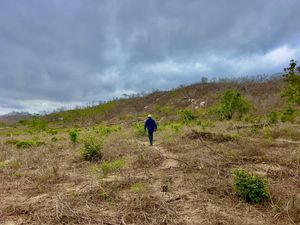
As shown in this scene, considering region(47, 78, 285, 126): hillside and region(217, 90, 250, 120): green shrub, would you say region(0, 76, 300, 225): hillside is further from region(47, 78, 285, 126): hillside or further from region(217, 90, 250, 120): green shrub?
region(47, 78, 285, 126): hillside

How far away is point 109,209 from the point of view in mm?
5043

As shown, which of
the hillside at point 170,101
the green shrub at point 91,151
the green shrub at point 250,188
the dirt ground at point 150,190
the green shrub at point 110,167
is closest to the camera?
the dirt ground at point 150,190

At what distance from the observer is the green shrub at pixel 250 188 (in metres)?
5.16

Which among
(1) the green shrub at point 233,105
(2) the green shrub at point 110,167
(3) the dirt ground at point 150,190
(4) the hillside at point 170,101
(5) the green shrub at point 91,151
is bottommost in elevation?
(3) the dirt ground at point 150,190

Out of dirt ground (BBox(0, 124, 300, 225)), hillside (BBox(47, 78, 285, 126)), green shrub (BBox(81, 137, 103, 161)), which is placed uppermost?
hillside (BBox(47, 78, 285, 126))

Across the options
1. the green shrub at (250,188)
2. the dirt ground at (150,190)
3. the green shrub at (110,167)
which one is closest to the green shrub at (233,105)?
the dirt ground at (150,190)

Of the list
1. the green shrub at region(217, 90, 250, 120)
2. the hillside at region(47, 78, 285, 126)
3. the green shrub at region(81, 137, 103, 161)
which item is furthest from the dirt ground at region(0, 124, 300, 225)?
the hillside at region(47, 78, 285, 126)

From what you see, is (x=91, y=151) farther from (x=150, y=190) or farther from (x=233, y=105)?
(x=233, y=105)

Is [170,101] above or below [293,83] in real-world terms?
above

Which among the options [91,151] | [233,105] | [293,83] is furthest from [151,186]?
[233,105]

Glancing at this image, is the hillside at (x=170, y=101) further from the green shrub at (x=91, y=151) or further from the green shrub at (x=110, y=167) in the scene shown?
the green shrub at (x=110, y=167)

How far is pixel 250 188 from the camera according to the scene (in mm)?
5223

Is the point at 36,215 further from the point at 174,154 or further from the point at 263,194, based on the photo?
the point at 174,154

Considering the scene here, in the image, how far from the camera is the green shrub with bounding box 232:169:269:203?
5.16m
